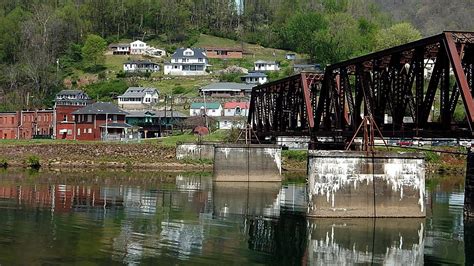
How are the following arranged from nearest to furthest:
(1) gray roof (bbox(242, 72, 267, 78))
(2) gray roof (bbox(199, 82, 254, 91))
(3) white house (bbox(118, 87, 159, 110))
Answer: (3) white house (bbox(118, 87, 159, 110))
(2) gray roof (bbox(199, 82, 254, 91))
(1) gray roof (bbox(242, 72, 267, 78))

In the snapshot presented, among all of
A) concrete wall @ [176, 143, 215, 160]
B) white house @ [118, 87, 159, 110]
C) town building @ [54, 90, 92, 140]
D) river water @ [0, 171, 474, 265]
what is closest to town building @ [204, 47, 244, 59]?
white house @ [118, 87, 159, 110]

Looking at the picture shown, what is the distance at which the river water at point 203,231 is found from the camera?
3300cm

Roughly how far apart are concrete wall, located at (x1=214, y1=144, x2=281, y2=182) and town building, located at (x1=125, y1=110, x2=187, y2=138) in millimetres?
53079

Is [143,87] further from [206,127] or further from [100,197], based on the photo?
[100,197]

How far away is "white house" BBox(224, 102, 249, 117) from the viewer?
142 meters

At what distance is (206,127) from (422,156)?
8117 centimetres

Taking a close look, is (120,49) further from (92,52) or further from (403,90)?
(403,90)

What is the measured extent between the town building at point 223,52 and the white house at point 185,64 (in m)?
15.7

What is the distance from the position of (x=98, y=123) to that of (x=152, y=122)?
14.2 m

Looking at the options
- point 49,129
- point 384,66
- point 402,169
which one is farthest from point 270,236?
point 49,129

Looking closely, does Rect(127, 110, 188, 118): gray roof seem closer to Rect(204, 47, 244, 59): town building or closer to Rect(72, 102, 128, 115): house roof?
Rect(72, 102, 128, 115): house roof

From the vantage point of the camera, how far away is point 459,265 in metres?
32.6

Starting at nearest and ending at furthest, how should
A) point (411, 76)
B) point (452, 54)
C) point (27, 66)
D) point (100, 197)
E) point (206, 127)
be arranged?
point (452, 54) < point (411, 76) < point (100, 197) < point (206, 127) < point (27, 66)

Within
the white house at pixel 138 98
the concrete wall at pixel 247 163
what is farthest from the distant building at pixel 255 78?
the concrete wall at pixel 247 163
